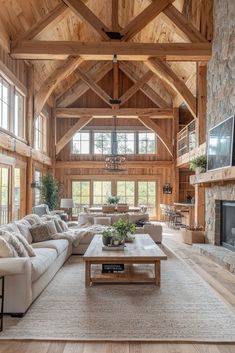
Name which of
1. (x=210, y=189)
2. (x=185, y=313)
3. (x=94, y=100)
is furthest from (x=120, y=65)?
(x=185, y=313)

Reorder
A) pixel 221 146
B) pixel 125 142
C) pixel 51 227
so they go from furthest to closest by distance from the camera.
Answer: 1. pixel 125 142
2. pixel 221 146
3. pixel 51 227

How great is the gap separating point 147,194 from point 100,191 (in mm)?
2103

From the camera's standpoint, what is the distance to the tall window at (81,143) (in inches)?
586

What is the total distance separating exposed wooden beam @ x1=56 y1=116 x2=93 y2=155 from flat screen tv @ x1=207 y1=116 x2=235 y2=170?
23.1 ft

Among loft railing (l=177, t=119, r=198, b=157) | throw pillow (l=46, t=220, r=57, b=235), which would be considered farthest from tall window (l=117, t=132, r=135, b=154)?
throw pillow (l=46, t=220, r=57, b=235)

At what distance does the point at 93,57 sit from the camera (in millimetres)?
8047

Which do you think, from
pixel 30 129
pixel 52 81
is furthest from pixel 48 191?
pixel 52 81

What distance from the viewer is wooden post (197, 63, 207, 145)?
907 cm

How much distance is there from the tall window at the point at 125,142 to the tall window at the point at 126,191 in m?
1.42

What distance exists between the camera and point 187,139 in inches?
455

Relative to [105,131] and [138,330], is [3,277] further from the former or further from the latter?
[105,131]

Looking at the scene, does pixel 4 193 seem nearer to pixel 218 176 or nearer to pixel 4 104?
pixel 4 104

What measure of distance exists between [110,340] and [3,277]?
4.08 ft

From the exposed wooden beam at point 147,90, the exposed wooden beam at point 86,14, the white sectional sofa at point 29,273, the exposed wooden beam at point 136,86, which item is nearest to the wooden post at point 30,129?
the exposed wooden beam at point 86,14
